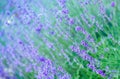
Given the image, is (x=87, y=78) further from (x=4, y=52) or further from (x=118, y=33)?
(x=4, y=52)

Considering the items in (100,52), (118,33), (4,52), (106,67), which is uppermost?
(4,52)

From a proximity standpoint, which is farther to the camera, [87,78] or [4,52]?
[4,52]

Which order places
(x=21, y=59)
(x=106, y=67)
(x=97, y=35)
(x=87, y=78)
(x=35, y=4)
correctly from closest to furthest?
(x=106, y=67) → (x=87, y=78) → (x=97, y=35) → (x=21, y=59) → (x=35, y=4)

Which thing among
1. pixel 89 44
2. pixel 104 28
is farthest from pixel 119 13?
pixel 89 44

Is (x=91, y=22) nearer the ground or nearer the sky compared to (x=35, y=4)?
nearer the ground

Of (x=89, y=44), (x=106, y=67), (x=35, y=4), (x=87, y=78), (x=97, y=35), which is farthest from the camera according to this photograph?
(x=35, y=4)

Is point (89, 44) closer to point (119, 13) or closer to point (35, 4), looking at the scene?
point (119, 13)
